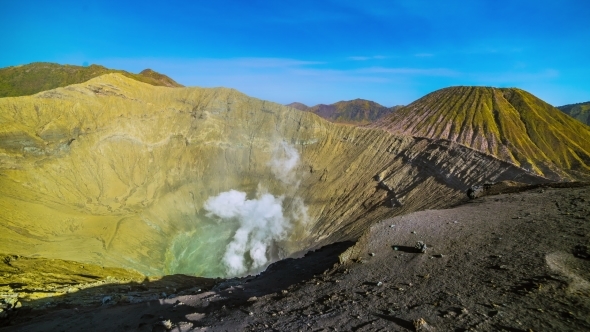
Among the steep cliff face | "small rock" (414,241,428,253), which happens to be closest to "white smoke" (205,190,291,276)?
the steep cliff face

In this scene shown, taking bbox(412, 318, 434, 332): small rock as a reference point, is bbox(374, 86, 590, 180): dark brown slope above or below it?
above

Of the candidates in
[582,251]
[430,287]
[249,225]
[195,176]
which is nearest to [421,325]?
[430,287]

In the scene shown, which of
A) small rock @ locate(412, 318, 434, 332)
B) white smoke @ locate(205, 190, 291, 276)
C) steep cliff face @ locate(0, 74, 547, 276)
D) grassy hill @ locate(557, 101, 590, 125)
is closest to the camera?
small rock @ locate(412, 318, 434, 332)

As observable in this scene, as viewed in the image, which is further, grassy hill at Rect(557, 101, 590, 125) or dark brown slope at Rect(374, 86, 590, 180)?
grassy hill at Rect(557, 101, 590, 125)

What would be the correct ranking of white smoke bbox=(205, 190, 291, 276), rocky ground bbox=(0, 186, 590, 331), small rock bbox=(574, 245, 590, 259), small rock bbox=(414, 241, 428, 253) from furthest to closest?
white smoke bbox=(205, 190, 291, 276) → small rock bbox=(414, 241, 428, 253) → small rock bbox=(574, 245, 590, 259) → rocky ground bbox=(0, 186, 590, 331)

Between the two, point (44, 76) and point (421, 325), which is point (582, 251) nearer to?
point (421, 325)

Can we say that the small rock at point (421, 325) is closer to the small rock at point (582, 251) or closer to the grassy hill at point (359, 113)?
the small rock at point (582, 251)

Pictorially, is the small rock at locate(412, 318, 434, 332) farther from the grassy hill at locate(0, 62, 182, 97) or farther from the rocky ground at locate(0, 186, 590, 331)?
the grassy hill at locate(0, 62, 182, 97)
